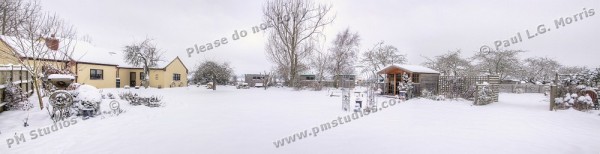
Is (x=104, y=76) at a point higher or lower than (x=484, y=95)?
higher

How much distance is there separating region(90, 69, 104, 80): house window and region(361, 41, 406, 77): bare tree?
25.4 metres

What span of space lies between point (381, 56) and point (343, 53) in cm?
497

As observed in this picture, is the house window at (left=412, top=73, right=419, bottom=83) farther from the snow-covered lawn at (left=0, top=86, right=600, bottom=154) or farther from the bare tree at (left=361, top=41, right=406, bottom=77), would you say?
the bare tree at (left=361, top=41, right=406, bottom=77)

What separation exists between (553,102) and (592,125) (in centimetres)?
304

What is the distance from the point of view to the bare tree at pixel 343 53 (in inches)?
1030

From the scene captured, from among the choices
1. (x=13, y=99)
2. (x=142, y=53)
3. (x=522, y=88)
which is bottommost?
(x=522, y=88)

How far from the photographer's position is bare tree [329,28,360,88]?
26.2 meters

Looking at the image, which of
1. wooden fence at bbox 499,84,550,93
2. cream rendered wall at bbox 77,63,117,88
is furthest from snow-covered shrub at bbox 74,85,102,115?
wooden fence at bbox 499,84,550,93

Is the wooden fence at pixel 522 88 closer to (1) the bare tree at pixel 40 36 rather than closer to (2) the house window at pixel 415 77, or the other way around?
(2) the house window at pixel 415 77

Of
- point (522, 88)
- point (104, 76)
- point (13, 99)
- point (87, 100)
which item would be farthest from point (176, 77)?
point (522, 88)

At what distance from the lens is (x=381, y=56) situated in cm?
2777

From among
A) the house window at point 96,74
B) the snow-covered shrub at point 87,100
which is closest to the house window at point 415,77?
the snow-covered shrub at point 87,100

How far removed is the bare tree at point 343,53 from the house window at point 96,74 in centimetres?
2094

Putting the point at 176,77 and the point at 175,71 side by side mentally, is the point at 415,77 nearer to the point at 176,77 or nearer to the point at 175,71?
the point at 175,71
